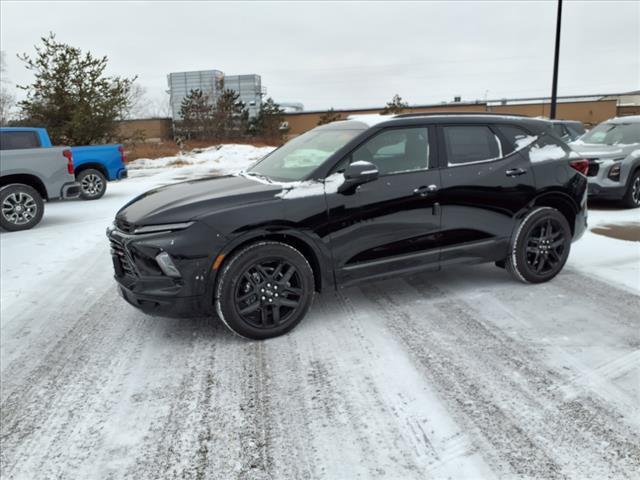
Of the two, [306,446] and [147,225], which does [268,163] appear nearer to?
[147,225]

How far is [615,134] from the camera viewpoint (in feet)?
32.1

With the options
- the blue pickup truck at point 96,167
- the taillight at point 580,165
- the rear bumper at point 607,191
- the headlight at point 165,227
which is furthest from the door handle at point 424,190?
the blue pickup truck at point 96,167

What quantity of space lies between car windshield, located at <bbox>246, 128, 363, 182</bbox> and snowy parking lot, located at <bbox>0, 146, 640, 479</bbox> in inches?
49.5

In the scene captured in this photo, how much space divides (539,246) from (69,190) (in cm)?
829

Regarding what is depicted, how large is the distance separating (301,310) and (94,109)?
21411 mm

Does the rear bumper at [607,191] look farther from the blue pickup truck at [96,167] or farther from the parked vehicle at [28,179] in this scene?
the blue pickup truck at [96,167]

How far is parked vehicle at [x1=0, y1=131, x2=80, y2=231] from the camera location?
29.2 ft

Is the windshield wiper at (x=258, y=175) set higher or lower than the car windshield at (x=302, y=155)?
lower

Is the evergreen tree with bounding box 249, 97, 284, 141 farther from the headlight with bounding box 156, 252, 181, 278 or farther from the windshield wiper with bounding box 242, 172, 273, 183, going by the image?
the headlight with bounding box 156, 252, 181, 278

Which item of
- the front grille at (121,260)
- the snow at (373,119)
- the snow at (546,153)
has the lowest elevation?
the front grille at (121,260)

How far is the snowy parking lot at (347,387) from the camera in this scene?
2.52m

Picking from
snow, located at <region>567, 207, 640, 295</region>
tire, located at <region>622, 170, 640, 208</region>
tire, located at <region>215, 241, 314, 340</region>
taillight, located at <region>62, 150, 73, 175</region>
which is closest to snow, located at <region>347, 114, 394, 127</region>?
tire, located at <region>215, 241, 314, 340</region>

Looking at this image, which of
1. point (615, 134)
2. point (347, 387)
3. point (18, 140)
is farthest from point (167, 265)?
point (615, 134)

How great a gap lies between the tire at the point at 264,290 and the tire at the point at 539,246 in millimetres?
2178
